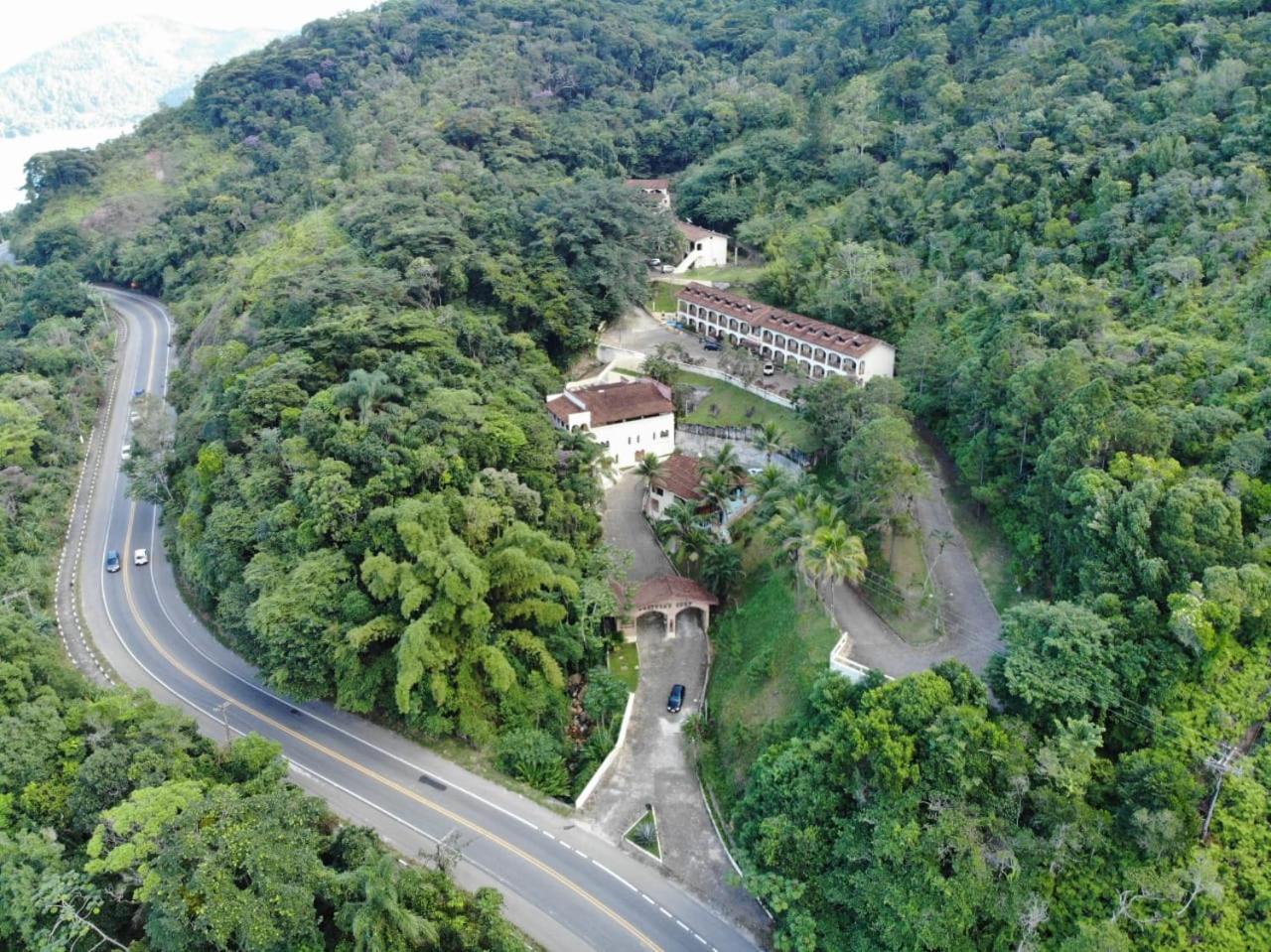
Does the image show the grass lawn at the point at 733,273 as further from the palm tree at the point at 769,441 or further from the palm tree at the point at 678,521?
the palm tree at the point at 678,521

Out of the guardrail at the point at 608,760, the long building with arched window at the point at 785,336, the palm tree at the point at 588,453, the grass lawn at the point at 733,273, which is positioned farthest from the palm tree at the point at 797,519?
the grass lawn at the point at 733,273

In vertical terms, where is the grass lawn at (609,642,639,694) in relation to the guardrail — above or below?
below

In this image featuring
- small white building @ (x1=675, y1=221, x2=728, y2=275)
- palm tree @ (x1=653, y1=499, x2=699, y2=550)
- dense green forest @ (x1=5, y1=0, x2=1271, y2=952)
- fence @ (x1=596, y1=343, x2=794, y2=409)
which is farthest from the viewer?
small white building @ (x1=675, y1=221, x2=728, y2=275)

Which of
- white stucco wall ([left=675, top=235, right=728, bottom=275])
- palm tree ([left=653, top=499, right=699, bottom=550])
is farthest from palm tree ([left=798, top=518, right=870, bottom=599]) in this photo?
white stucco wall ([left=675, top=235, right=728, bottom=275])

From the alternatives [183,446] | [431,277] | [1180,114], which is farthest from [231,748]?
[1180,114]

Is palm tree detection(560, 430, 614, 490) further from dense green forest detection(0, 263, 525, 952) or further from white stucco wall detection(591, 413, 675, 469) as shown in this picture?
dense green forest detection(0, 263, 525, 952)

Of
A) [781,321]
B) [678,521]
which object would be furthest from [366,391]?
[781,321]
